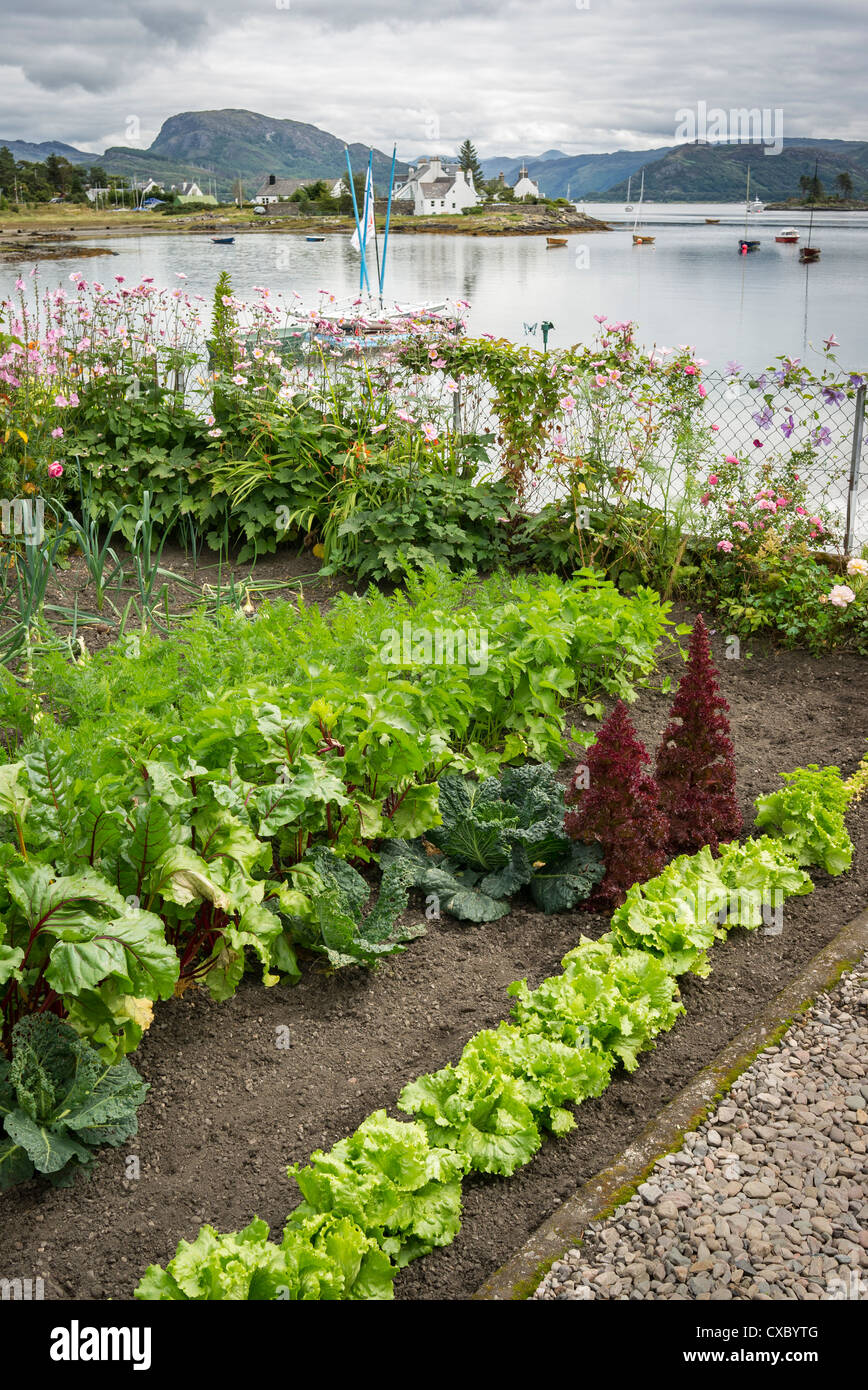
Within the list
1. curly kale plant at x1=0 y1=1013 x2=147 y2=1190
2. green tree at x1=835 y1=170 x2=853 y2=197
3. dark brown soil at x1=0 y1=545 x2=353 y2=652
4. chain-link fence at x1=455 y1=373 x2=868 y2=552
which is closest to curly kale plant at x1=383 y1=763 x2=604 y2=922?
curly kale plant at x1=0 y1=1013 x2=147 y2=1190

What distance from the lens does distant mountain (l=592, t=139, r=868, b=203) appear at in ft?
28.6

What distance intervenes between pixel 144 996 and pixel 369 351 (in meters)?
5.33

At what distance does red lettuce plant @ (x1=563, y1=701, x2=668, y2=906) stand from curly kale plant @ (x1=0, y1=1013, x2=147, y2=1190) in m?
1.52

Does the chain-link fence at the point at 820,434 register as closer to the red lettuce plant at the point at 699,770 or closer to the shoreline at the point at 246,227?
the red lettuce plant at the point at 699,770

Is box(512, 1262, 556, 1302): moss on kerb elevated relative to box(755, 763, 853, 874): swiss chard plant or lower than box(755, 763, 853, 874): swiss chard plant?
lower

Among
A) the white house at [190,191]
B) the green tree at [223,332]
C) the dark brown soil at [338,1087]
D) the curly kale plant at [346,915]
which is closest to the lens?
the dark brown soil at [338,1087]

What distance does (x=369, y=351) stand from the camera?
684 cm

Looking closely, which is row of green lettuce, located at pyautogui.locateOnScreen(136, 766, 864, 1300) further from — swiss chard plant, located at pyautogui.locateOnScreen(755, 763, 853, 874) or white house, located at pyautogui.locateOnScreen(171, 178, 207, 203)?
white house, located at pyautogui.locateOnScreen(171, 178, 207, 203)

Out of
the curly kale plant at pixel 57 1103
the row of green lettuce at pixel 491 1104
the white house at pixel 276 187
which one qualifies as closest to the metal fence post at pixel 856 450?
the row of green lettuce at pixel 491 1104

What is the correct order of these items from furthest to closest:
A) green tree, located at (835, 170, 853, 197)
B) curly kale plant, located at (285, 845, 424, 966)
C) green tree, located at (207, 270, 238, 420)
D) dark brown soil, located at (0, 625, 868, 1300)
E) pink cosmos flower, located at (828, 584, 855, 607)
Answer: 1. green tree, located at (835, 170, 853, 197)
2. green tree, located at (207, 270, 238, 420)
3. pink cosmos flower, located at (828, 584, 855, 607)
4. curly kale plant, located at (285, 845, 424, 966)
5. dark brown soil, located at (0, 625, 868, 1300)

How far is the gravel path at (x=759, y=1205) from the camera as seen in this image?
2.01 meters

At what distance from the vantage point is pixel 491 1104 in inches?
91.1

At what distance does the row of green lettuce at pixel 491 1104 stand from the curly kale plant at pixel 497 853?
0.90ft

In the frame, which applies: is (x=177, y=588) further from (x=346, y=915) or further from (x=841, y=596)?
(x=841, y=596)
